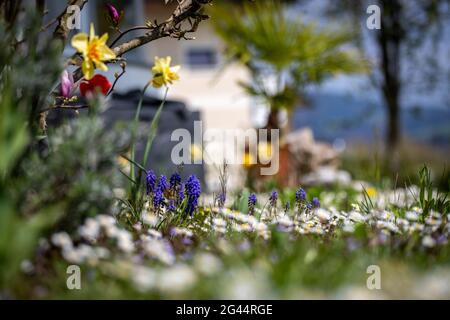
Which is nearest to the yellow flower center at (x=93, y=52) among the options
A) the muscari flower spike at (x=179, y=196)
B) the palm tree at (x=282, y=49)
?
the muscari flower spike at (x=179, y=196)

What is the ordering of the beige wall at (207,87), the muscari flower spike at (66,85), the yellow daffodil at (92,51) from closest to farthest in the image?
the yellow daffodil at (92,51) → the muscari flower spike at (66,85) → the beige wall at (207,87)

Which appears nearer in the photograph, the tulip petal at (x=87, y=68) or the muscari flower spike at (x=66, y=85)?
the tulip petal at (x=87, y=68)

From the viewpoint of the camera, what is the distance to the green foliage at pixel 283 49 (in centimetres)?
695

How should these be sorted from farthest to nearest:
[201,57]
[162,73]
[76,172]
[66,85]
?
[201,57] → [162,73] → [66,85] → [76,172]

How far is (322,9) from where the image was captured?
41.2 ft

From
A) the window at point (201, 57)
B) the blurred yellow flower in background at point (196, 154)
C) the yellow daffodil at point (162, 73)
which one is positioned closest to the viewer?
the yellow daffodil at point (162, 73)

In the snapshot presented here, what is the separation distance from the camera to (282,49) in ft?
22.9

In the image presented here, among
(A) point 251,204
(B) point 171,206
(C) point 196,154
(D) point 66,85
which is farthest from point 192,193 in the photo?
(C) point 196,154

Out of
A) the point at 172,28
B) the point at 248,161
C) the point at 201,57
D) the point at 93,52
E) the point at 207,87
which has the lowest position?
the point at 248,161

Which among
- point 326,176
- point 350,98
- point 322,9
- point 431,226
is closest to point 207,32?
point 322,9

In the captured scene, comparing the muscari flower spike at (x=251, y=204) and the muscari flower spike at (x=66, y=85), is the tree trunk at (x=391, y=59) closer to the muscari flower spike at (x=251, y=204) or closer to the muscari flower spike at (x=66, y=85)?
the muscari flower spike at (x=251, y=204)

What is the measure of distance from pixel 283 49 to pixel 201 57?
288 inches

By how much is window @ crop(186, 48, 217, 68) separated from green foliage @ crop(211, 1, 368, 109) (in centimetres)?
650

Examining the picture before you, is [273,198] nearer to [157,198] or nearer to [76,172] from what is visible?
[157,198]
